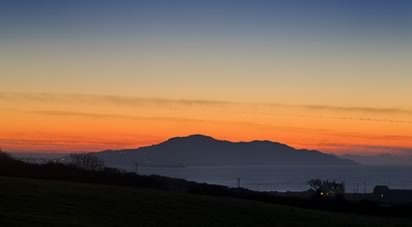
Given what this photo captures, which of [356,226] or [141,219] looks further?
[356,226]

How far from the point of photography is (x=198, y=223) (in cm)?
3331

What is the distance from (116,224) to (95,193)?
11365 millimetres

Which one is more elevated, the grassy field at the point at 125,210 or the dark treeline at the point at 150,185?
the dark treeline at the point at 150,185

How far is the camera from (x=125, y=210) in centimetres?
3469

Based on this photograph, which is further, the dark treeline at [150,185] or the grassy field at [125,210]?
the dark treeline at [150,185]

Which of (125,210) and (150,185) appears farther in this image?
(150,185)

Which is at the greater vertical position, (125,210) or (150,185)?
(150,185)

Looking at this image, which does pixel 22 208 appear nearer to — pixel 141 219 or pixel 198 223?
pixel 141 219

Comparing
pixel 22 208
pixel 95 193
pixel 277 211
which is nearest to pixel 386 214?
pixel 277 211

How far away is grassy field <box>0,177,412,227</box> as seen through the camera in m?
28.6

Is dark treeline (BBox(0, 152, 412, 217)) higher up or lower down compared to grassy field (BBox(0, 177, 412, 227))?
higher up

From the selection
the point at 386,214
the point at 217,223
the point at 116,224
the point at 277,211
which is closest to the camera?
the point at 116,224

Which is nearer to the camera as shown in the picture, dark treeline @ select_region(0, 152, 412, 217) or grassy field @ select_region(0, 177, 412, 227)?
grassy field @ select_region(0, 177, 412, 227)

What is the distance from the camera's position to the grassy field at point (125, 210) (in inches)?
1126
